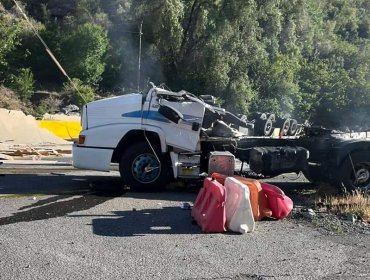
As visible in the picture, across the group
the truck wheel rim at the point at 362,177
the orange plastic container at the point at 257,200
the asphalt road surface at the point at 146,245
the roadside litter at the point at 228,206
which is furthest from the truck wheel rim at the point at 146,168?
the truck wheel rim at the point at 362,177

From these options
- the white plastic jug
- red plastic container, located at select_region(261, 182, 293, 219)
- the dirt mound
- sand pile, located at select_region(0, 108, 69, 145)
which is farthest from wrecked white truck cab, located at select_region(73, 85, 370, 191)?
the dirt mound

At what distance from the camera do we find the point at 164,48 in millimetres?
36094

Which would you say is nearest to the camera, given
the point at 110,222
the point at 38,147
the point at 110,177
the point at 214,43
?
the point at 110,222

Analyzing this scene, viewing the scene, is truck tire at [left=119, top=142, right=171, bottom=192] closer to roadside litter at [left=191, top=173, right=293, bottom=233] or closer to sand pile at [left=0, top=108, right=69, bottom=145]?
roadside litter at [left=191, top=173, right=293, bottom=233]

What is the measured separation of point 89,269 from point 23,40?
104 feet

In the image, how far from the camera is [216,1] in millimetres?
35250

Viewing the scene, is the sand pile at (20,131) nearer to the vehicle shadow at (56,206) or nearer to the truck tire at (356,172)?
the vehicle shadow at (56,206)

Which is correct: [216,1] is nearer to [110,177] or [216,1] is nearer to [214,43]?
[214,43]

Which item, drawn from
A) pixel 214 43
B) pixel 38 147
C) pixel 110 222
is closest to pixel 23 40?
pixel 214 43

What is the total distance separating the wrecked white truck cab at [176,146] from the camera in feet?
33.8

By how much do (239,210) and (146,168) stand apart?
3365mm

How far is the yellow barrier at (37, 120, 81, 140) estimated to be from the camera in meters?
22.3

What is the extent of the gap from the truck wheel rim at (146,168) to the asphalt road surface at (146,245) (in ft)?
2.54

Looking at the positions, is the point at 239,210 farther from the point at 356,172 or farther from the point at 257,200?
the point at 356,172
